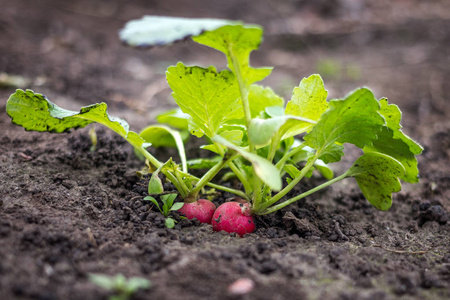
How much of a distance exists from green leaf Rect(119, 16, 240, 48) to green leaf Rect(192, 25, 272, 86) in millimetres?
74

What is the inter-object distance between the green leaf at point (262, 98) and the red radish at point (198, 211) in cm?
57

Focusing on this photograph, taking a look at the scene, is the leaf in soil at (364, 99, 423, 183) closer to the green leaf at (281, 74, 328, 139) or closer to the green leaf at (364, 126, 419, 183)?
the green leaf at (364, 126, 419, 183)

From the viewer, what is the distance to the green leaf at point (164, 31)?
1.21 metres

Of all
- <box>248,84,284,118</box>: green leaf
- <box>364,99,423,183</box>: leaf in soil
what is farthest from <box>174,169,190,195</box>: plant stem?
<box>364,99,423,183</box>: leaf in soil

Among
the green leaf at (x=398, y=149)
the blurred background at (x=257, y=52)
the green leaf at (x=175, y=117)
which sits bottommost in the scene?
the green leaf at (x=398, y=149)

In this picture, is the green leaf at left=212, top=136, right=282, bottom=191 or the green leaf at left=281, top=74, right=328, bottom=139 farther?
the green leaf at left=281, top=74, right=328, bottom=139

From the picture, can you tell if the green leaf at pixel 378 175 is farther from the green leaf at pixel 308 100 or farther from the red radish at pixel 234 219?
the red radish at pixel 234 219

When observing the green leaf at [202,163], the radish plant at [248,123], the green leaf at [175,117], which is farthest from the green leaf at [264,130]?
the green leaf at [175,117]

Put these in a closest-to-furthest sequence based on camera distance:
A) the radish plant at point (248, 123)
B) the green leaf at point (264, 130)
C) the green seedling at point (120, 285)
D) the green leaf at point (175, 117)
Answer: the green seedling at point (120, 285)
the green leaf at point (264, 130)
the radish plant at point (248, 123)
the green leaf at point (175, 117)

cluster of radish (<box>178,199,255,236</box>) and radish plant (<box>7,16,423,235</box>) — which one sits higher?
radish plant (<box>7,16,423,235</box>)

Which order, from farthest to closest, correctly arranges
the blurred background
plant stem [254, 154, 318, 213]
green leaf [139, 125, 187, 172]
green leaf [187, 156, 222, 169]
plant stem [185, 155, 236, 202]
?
1. the blurred background
2. green leaf [139, 125, 187, 172]
3. green leaf [187, 156, 222, 169]
4. plant stem [254, 154, 318, 213]
5. plant stem [185, 155, 236, 202]

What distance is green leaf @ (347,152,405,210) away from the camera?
5.41ft

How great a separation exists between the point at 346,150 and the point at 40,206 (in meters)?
2.13

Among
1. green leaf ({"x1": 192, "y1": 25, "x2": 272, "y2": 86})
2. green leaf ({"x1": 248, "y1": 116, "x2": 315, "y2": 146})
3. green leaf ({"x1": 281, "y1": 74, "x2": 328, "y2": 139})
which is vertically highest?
green leaf ({"x1": 192, "y1": 25, "x2": 272, "y2": 86})
